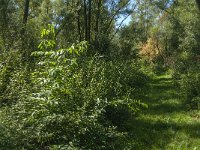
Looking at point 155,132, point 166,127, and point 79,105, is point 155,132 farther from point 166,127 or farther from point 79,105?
point 79,105

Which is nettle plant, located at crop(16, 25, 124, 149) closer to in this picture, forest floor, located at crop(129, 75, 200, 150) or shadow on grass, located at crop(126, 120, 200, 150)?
forest floor, located at crop(129, 75, 200, 150)

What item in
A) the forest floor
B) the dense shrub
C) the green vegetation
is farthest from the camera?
the forest floor

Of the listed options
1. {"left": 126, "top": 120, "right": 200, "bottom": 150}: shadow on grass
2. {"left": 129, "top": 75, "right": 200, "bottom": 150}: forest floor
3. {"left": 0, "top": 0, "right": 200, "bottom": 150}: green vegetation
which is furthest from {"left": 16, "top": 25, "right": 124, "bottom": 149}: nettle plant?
{"left": 126, "top": 120, "right": 200, "bottom": 150}: shadow on grass

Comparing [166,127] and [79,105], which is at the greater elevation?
[79,105]

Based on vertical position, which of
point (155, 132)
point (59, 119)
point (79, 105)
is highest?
point (79, 105)

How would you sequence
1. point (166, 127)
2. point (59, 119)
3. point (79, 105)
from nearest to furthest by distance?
1. point (59, 119)
2. point (79, 105)
3. point (166, 127)

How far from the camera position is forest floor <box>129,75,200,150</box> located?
8633mm

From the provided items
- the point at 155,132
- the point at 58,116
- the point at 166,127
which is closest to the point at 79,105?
the point at 58,116

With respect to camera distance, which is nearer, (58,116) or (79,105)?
(58,116)

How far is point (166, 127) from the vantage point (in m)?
10.1

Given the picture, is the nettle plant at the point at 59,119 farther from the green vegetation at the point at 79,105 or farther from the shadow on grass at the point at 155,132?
the shadow on grass at the point at 155,132

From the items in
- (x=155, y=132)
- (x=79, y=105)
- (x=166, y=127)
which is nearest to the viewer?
(x=79, y=105)

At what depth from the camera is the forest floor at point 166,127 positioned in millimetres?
8633

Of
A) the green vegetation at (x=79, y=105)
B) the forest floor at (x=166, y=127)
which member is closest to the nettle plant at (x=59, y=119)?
the green vegetation at (x=79, y=105)
